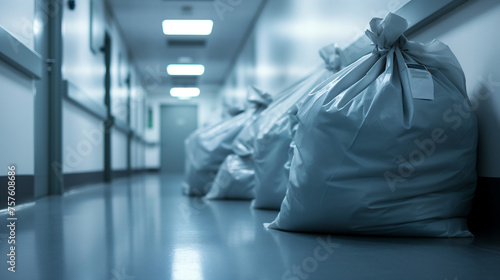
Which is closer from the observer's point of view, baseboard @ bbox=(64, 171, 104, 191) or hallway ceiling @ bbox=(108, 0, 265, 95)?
baseboard @ bbox=(64, 171, 104, 191)

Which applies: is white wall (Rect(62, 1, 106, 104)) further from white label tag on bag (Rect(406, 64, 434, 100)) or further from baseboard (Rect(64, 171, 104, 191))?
white label tag on bag (Rect(406, 64, 434, 100))

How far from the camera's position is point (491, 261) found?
883mm

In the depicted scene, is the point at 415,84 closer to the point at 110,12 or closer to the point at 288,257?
the point at 288,257

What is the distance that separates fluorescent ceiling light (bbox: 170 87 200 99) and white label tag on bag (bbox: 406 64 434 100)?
30.9 feet

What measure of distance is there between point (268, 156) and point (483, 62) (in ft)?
2.95

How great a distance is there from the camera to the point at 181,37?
20.8 feet

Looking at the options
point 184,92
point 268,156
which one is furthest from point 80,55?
point 184,92

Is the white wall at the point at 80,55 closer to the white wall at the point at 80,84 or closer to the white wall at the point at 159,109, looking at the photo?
the white wall at the point at 80,84

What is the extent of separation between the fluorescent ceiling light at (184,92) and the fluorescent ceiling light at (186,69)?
4.93 feet

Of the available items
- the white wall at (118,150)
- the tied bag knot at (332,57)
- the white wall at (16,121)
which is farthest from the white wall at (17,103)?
the white wall at (118,150)

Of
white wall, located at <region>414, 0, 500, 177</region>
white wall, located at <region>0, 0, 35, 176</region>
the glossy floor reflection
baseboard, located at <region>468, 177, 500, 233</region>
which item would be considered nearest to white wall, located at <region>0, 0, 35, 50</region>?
white wall, located at <region>0, 0, 35, 176</region>

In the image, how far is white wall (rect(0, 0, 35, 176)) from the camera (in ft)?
6.43

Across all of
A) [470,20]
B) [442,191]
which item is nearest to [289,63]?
[470,20]

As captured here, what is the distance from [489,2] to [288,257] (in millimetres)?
951
